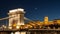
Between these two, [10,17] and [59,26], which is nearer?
[59,26]

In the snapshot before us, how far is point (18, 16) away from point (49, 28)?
2163cm

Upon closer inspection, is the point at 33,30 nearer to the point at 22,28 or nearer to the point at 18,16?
the point at 22,28

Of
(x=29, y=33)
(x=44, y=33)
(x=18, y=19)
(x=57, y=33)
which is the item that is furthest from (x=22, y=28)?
(x=18, y=19)

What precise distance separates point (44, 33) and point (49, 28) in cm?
174

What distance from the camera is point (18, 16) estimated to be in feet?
218

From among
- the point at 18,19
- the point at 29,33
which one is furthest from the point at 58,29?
the point at 18,19

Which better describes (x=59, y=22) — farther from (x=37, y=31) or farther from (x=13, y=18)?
(x=13, y=18)

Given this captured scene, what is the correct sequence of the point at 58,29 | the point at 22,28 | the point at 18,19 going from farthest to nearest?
the point at 18,19 → the point at 22,28 → the point at 58,29

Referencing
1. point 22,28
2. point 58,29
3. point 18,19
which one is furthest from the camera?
point 18,19

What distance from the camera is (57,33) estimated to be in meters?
46.0

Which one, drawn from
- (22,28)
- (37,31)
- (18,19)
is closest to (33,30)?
(37,31)

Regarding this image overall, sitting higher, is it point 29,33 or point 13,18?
point 13,18

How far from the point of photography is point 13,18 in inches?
2704

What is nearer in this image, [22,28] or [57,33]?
[57,33]
